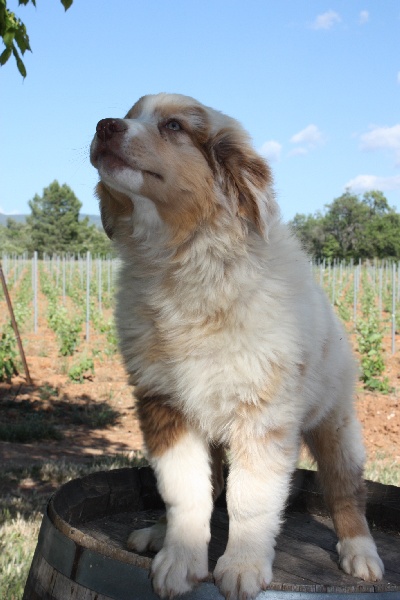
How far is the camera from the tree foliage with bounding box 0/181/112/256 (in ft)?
216

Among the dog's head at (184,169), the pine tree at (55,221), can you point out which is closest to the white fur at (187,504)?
the dog's head at (184,169)

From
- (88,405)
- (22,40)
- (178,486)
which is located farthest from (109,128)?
(88,405)

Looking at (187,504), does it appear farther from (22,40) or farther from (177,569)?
(22,40)

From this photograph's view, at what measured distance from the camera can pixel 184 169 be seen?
Answer: 90.5 inches

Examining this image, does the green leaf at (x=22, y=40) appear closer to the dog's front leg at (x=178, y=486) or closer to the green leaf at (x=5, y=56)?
the green leaf at (x=5, y=56)

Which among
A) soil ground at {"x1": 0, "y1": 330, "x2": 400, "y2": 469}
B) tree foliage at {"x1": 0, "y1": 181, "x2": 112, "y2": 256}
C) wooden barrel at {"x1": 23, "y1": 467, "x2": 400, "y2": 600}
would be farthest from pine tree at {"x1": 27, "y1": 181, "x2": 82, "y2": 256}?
wooden barrel at {"x1": 23, "y1": 467, "x2": 400, "y2": 600}

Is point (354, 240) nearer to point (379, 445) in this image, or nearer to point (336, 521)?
point (379, 445)

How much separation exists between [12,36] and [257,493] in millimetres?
2905

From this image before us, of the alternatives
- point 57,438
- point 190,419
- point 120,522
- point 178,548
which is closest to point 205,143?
point 190,419

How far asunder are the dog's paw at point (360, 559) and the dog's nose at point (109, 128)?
165cm

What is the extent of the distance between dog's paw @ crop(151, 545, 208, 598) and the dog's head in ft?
3.33

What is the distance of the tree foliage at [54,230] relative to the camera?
65906 mm

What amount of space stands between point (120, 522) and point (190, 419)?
674 millimetres

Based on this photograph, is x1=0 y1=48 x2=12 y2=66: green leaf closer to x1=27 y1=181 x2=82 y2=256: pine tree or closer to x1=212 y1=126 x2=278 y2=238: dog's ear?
x1=212 y1=126 x2=278 y2=238: dog's ear
